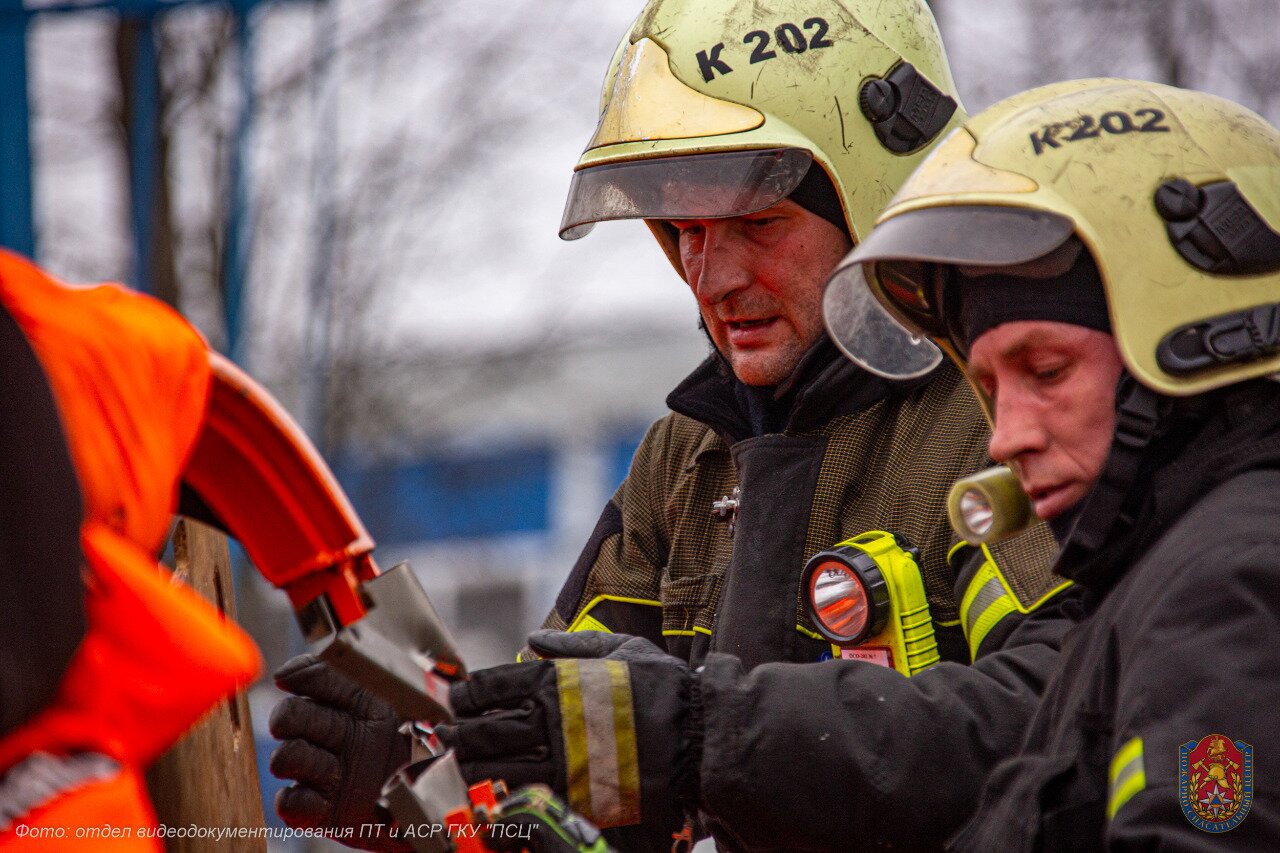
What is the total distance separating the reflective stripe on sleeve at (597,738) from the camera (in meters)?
2.55

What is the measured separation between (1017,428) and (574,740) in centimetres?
82

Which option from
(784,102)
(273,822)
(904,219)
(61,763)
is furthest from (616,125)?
(273,822)

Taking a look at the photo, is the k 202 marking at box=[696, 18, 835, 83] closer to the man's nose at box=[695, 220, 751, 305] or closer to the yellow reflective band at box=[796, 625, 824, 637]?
the man's nose at box=[695, 220, 751, 305]

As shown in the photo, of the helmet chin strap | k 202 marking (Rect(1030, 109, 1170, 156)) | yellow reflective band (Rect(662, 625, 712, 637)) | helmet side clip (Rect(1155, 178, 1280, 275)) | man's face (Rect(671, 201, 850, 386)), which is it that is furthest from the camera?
man's face (Rect(671, 201, 850, 386))

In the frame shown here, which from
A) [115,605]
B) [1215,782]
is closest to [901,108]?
[1215,782]

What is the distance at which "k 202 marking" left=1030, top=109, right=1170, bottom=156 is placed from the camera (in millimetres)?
2432

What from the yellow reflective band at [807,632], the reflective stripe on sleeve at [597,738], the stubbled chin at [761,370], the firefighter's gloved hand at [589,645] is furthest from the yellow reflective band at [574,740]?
the stubbled chin at [761,370]

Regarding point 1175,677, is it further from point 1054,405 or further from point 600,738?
point 600,738

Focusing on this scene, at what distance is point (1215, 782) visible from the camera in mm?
1865

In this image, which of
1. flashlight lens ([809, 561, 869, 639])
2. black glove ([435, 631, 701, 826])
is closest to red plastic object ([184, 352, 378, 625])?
Result: black glove ([435, 631, 701, 826])

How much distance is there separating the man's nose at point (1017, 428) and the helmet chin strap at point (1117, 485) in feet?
0.36

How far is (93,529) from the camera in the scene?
6.34 feet

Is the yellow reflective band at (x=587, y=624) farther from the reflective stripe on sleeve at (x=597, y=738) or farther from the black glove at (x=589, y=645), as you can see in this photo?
the reflective stripe on sleeve at (x=597, y=738)

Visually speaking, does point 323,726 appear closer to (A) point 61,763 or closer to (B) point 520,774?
(B) point 520,774
